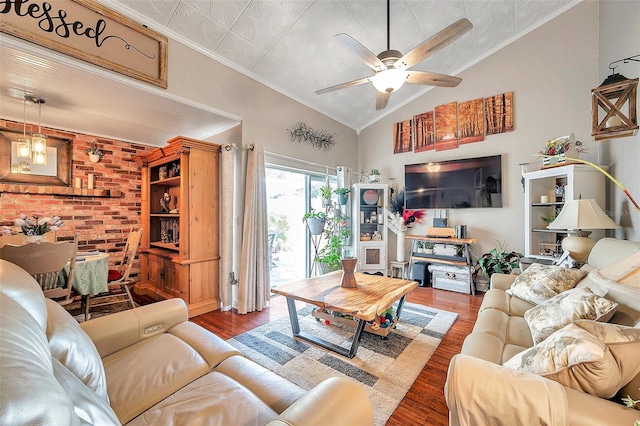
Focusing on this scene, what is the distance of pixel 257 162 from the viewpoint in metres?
3.18

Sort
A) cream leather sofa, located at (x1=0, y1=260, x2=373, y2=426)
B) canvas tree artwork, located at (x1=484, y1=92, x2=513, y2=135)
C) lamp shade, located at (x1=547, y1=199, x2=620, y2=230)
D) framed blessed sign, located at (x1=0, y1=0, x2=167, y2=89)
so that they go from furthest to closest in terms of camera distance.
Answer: canvas tree artwork, located at (x1=484, y1=92, x2=513, y2=135) < lamp shade, located at (x1=547, y1=199, x2=620, y2=230) < framed blessed sign, located at (x1=0, y1=0, x2=167, y2=89) < cream leather sofa, located at (x1=0, y1=260, x2=373, y2=426)

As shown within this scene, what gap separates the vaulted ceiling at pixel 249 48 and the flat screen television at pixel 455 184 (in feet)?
5.07

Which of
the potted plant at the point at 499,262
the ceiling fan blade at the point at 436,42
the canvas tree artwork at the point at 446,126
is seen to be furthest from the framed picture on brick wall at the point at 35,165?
the potted plant at the point at 499,262

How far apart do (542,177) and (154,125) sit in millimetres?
4910

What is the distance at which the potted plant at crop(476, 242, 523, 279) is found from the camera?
3.46m

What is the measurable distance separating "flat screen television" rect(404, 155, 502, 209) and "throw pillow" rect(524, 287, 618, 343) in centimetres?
269

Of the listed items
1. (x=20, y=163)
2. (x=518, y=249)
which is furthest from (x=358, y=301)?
(x=20, y=163)

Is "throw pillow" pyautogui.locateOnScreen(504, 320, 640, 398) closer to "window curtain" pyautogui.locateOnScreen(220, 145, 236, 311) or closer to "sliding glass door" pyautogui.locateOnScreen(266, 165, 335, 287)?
"window curtain" pyautogui.locateOnScreen(220, 145, 236, 311)

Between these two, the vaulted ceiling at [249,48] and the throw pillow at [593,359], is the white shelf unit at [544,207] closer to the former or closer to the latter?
the vaulted ceiling at [249,48]

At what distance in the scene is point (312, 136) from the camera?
4.19 m

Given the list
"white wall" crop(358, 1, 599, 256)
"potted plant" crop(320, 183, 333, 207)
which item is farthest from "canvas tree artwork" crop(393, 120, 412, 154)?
"potted plant" crop(320, 183, 333, 207)

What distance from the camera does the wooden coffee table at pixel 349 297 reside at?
6.30 ft

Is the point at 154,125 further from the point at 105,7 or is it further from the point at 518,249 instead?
the point at 518,249

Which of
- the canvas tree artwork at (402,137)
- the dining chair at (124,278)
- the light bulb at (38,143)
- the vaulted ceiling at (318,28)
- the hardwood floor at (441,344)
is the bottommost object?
the hardwood floor at (441,344)
